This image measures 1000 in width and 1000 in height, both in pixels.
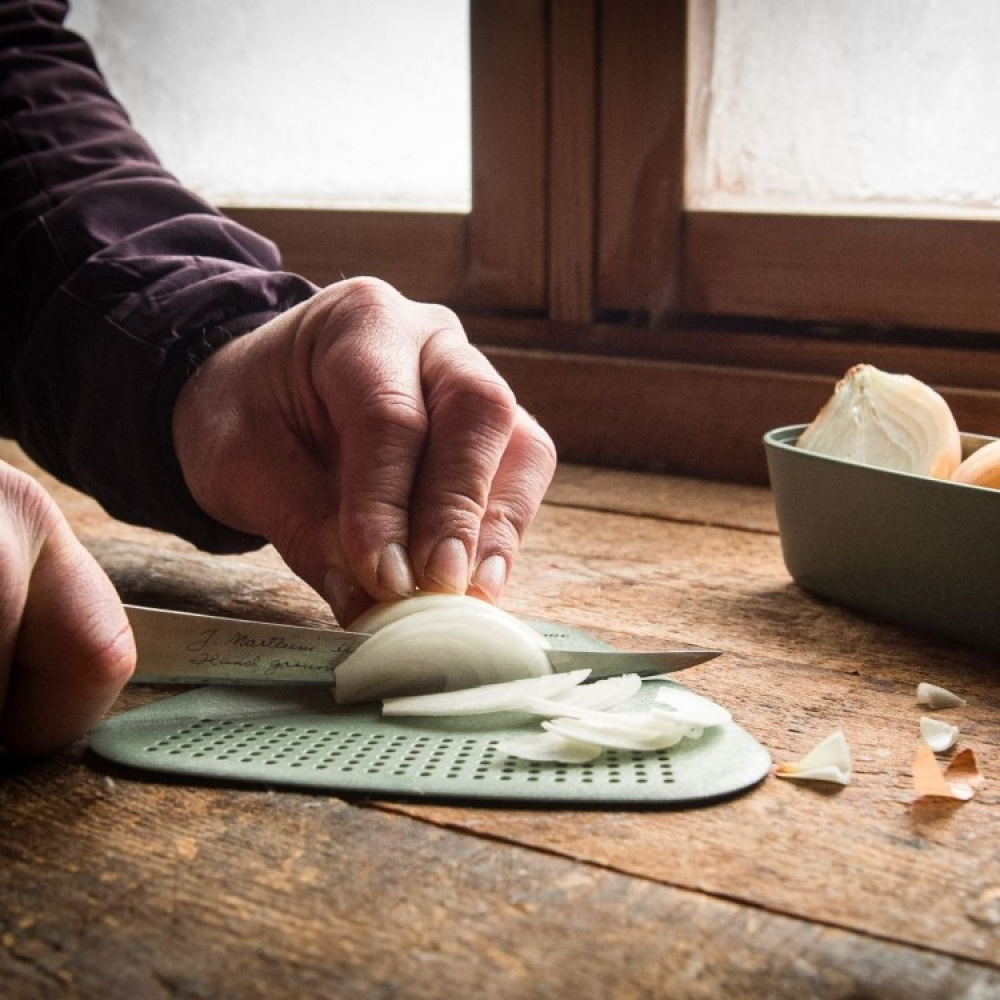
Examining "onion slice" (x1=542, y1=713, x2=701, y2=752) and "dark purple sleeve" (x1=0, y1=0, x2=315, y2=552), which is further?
"dark purple sleeve" (x1=0, y1=0, x2=315, y2=552)

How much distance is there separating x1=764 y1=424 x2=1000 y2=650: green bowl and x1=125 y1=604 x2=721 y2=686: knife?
0.17 metres

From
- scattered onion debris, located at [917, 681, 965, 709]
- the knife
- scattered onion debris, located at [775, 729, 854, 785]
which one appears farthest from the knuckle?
scattered onion debris, located at [917, 681, 965, 709]

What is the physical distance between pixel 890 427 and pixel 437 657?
1.14 ft

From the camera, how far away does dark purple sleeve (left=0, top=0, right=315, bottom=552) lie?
2.83 feet

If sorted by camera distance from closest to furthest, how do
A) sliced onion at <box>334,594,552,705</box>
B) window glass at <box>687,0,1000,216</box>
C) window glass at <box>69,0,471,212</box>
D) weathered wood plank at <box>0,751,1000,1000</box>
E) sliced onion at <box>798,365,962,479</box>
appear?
weathered wood plank at <box>0,751,1000,1000</box>, sliced onion at <box>334,594,552,705</box>, sliced onion at <box>798,365,962,479</box>, window glass at <box>687,0,1000,216</box>, window glass at <box>69,0,471,212</box>

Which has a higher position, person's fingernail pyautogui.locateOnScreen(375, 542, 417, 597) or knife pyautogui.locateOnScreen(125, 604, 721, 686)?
person's fingernail pyautogui.locateOnScreen(375, 542, 417, 597)

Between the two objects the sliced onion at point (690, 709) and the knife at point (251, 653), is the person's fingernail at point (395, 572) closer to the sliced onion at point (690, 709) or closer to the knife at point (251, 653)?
the knife at point (251, 653)

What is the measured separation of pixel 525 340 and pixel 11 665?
2.83 feet

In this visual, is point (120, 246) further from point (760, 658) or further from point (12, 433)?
point (760, 658)

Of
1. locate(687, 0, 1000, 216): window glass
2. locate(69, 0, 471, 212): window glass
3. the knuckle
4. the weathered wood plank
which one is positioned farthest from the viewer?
locate(69, 0, 471, 212): window glass

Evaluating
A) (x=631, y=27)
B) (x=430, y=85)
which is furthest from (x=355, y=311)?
(x=430, y=85)

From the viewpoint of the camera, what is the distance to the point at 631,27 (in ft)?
3.93

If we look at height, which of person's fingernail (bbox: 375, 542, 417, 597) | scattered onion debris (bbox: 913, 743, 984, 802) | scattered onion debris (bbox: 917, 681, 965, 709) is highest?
person's fingernail (bbox: 375, 542, 417, 597)

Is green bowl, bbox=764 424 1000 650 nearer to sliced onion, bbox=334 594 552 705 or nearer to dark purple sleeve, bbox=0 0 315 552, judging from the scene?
sliced onion, bbox=334 594 552 705
